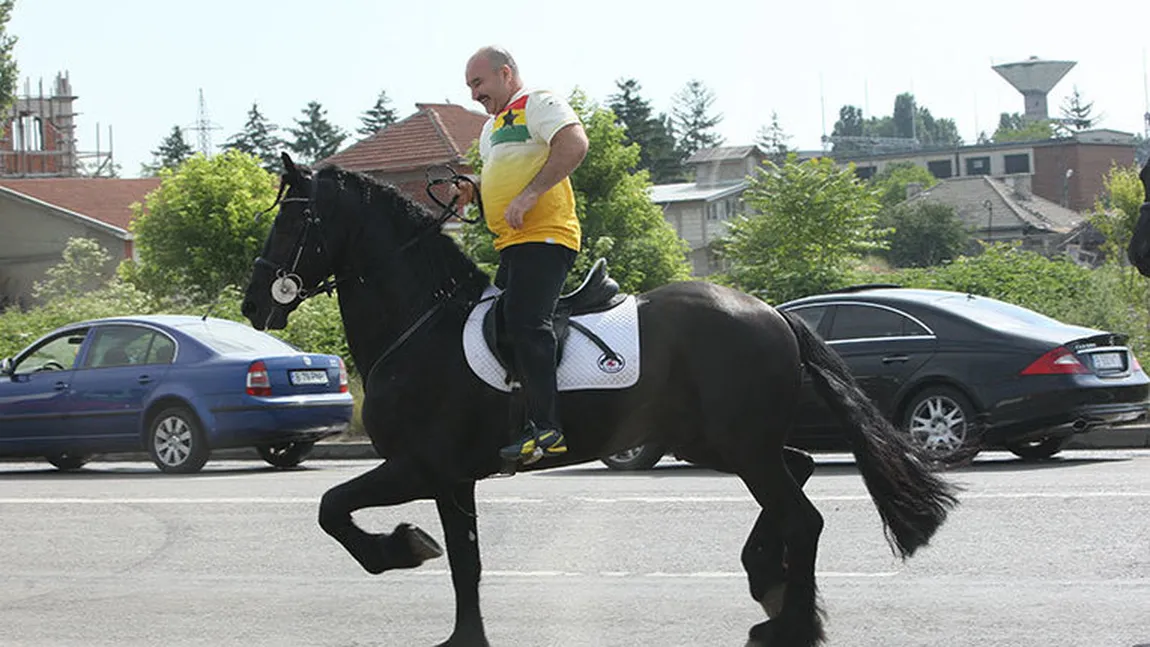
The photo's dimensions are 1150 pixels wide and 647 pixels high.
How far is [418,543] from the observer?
Result: 684cm

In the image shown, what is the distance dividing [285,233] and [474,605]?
184cm

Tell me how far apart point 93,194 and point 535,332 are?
70903 mm

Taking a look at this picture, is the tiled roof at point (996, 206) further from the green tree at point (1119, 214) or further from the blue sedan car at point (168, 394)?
the blue sedan car at point (168, 394)

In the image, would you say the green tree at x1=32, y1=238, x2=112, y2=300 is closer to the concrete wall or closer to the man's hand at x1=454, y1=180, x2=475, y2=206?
the concrete wall

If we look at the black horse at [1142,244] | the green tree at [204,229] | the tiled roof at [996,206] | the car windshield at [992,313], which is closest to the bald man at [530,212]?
the black horse at [1142,244]

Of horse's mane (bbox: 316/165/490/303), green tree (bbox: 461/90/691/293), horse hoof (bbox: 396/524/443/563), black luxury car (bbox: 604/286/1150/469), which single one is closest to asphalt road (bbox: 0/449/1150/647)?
horse hoof (bbox: 396/524/443/563)

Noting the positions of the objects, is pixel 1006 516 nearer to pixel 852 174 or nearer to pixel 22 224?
pixel 852 174

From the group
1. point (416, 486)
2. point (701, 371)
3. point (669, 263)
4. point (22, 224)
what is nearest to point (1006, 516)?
point (701, 371)

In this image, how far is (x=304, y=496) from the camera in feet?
43.1

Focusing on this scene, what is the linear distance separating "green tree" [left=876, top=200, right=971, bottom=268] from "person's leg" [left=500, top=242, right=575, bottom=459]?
296 ft

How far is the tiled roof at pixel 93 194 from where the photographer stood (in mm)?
71062

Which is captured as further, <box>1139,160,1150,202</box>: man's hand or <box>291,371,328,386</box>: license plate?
<box>291,371,328,386</box>: license plate

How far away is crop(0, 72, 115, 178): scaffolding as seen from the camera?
282ft

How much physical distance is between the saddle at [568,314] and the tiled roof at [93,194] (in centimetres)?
6506
